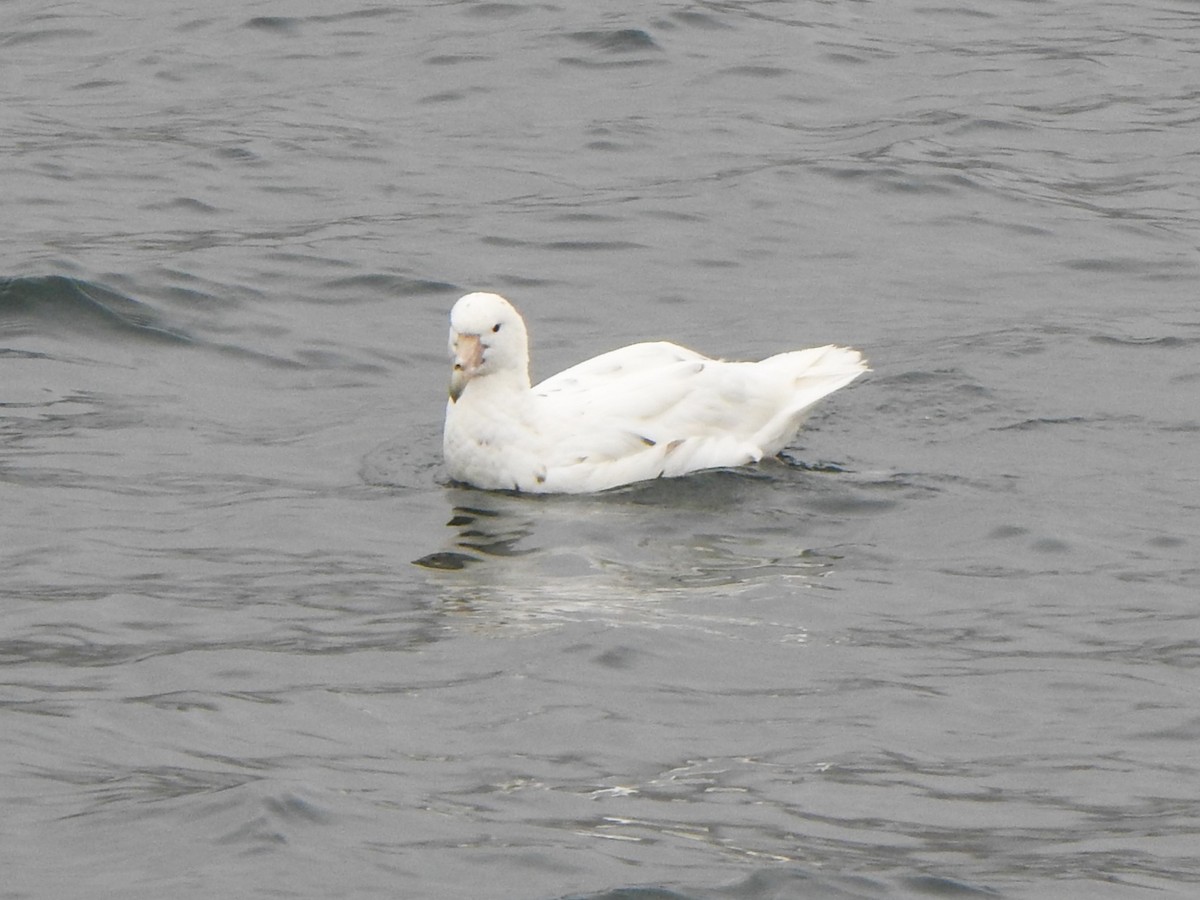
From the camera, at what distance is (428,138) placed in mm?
16359

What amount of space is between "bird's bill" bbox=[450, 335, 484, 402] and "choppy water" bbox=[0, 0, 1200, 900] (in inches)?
20.9

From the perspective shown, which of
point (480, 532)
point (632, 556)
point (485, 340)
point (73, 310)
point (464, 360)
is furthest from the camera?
point (73, 310)

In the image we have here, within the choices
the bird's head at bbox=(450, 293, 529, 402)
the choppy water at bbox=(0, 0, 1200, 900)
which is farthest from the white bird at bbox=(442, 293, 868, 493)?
the choppy water at bbox=(0, 0, 1200, 900)

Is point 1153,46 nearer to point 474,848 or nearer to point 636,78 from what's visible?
point 636,78

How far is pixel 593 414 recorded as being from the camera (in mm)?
10578

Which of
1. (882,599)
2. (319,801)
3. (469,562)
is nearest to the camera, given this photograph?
(319,801)

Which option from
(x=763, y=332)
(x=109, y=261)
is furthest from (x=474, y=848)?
(x=109, y=261)

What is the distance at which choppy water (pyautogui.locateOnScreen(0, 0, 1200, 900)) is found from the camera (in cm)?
667

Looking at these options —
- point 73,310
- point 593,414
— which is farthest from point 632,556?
point 73,310

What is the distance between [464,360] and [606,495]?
0.86 metres

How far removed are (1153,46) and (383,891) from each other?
14.3m

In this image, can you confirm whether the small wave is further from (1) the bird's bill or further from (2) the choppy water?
(1) the bird's bill

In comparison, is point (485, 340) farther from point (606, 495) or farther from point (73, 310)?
point (73, 310)

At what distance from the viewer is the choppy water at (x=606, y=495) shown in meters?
6.67
